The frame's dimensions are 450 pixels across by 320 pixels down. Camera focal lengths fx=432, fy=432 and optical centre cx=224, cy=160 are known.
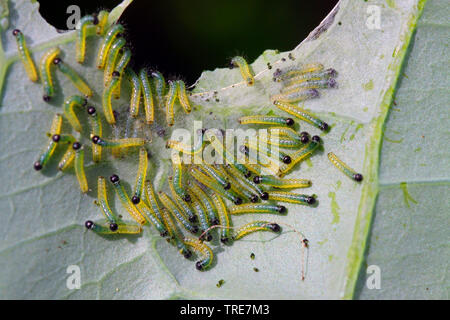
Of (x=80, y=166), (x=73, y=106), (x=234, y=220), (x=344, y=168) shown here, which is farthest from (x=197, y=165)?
(x=344, y=168)

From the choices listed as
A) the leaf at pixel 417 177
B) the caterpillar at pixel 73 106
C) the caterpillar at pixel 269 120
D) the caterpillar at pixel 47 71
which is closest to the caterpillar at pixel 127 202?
the caterpillar at pixel 73 106

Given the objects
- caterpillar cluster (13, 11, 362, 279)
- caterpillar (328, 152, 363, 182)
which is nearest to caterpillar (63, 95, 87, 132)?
caterpillar cluster (13, 11, 362, 279)

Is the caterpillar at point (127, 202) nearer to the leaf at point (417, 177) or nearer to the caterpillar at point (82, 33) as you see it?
the caterpillar at point (82, 33)

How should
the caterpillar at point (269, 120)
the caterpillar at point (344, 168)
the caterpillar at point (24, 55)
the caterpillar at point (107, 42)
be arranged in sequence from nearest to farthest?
the caterpillar at point (24, 55)
the caterpillar at point (107, 42)
the caterpillar at point (344, 168)
the caterpillar at point (269, 120)

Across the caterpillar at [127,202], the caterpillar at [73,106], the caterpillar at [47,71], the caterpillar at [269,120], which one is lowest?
the caterpillar at [127,202]

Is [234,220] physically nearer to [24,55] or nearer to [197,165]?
[197,165]
